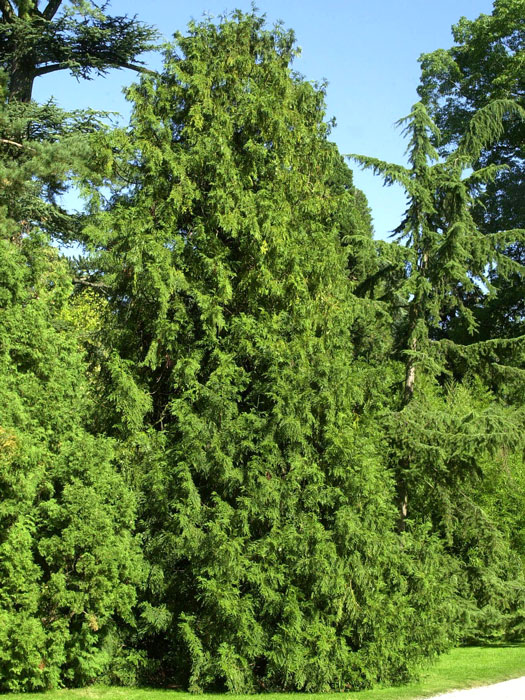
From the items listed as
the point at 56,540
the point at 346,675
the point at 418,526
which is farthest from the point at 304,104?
the point at 346,675

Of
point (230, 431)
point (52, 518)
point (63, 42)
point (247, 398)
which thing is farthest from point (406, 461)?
point (63, 42)

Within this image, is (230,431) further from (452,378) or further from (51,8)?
(51,8)

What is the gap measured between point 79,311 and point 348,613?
15504 millimetres

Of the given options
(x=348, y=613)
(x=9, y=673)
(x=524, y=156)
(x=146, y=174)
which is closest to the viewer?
(x=9, y=673)

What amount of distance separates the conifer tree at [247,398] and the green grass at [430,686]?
404mm

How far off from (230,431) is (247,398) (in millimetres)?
782

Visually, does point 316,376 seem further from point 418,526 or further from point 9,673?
point 9,673

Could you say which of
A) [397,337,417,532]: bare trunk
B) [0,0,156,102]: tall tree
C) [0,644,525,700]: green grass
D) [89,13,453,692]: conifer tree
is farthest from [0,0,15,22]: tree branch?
[0,644,525,700]: green grass

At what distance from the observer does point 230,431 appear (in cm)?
1064

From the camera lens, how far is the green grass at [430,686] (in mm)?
9305

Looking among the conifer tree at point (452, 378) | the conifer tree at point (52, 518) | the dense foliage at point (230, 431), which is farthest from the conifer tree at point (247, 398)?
the conifer tree at point (452, 378)

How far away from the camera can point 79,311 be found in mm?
23109

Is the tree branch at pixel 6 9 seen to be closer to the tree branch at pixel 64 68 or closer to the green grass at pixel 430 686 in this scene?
the tree branch at pixel 64 68

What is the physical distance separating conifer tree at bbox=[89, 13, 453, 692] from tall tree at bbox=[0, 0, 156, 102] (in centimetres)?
546
